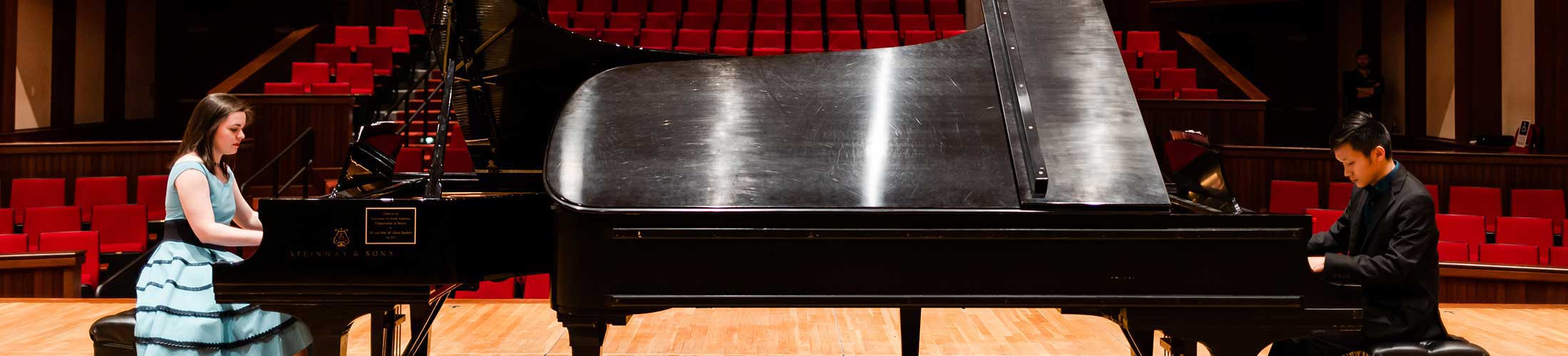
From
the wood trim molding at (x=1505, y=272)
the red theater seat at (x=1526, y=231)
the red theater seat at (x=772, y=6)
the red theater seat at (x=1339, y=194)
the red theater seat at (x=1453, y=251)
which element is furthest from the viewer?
the red theater seat at (x=772, y=6)

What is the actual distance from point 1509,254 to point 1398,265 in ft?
11.1

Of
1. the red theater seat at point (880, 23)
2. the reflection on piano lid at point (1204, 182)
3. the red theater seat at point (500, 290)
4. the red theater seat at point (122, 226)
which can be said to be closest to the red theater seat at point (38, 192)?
the red theater seat at point (122, 226)

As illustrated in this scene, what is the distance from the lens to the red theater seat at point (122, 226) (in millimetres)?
5195

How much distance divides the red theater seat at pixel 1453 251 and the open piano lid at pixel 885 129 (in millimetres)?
3601

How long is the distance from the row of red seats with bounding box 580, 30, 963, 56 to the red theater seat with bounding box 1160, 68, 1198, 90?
1829 millimetres

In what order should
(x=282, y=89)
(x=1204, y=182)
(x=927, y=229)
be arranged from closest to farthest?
(x=927, y=229) → (x=1204, y=182) → (x=282, y=89)

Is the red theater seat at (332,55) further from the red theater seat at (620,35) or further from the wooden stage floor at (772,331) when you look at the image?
the wooden stage floor at (772,331)

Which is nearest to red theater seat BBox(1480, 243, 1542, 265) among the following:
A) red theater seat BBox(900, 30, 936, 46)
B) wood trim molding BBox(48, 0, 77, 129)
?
red theater seat BBox(900, 30, 936, 46)

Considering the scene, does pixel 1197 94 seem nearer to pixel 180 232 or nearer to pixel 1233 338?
pixel 1233 338

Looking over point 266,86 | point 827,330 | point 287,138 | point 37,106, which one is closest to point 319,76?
point 266,86

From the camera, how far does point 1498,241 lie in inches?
195

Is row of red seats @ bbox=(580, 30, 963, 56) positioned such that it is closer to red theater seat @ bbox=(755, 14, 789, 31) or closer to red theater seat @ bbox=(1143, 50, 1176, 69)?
red theater seat @ bbox=(755, 14, 789, 31)

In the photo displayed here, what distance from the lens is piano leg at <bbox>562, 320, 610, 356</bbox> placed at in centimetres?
184

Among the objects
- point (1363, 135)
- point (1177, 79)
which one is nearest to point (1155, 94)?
point (1177, 79)
